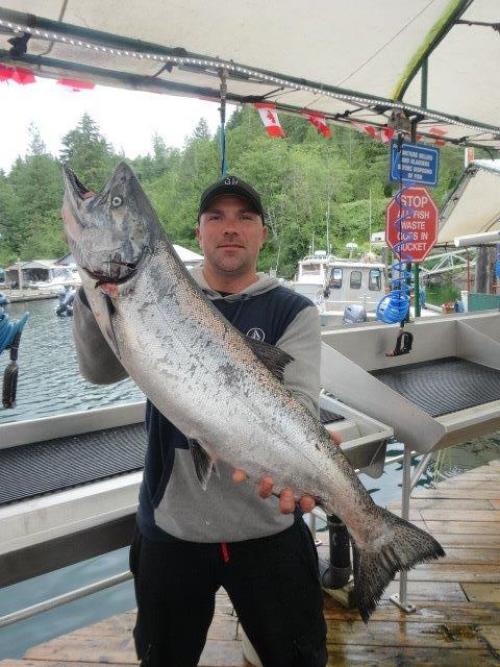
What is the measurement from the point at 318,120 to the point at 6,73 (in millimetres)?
2523

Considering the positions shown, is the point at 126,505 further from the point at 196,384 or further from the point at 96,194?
the point at 96,194

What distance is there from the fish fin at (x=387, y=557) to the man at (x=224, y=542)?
0.19 meters

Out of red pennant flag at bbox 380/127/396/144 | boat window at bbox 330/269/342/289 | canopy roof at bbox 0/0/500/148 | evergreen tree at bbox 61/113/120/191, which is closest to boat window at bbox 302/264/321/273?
boat window at bbox 330/269/342/289

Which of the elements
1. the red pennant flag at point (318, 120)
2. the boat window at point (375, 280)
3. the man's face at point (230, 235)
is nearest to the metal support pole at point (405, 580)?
the man's face at point (230, 235)

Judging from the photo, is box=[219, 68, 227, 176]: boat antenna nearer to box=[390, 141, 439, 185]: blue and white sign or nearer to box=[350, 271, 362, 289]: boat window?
box=[390, 141, 439, 185]: blue and white sign

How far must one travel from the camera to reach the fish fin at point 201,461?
1396 millimetres

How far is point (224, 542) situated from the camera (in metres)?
1.55

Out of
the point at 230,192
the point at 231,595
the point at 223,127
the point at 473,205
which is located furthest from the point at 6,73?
the point at 473,205

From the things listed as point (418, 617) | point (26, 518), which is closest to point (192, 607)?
point (26, 518)

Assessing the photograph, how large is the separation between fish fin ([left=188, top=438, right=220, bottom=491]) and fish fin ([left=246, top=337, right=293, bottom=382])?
0.29 m

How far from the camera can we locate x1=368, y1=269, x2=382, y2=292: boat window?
55.4 ft

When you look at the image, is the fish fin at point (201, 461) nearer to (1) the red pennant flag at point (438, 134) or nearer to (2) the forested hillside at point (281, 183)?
(1) the red pennant flag at point (438, 134)

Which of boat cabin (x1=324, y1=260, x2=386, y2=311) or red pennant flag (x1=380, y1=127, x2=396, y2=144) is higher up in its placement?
red pennant flag (x1=380, y1=127, x2=396, y2=144)

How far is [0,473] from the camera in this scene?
6.97ft
